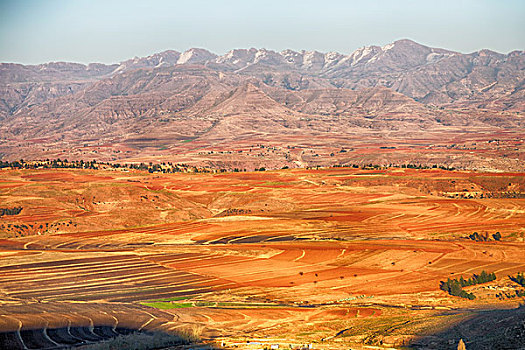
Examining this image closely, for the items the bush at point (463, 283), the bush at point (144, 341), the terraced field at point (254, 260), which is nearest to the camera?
the bush at point (144, 341)

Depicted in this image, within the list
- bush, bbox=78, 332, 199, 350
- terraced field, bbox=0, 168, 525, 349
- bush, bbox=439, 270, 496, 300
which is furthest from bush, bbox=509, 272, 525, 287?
bush, bbox=78, 332, 199, 350

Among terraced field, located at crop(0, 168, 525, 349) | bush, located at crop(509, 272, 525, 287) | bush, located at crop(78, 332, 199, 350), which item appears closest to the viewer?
bush, located at crop(78, 332, 199, 350)

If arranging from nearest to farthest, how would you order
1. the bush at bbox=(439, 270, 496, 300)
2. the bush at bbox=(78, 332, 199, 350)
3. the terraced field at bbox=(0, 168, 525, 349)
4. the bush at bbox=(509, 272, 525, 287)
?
1. the bush at bbox=(78, 332, 199, 350)
2. the terraced field at bbox=(0, 168, 525, 349)
3. the bush at bbox=(439, 270, 496, 300)
4. the bush at bbox=(509, 272, 525, 287)

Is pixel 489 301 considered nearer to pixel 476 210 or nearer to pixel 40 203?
pixel 476 210

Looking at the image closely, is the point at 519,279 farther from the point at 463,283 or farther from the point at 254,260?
the point at 254,260

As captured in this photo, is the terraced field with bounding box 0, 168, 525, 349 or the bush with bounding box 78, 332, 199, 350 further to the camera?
the terraced field with bounding box 0, 168, 525, 349

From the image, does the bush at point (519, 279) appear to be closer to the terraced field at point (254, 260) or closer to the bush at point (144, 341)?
the terraced field at point (254, 260)

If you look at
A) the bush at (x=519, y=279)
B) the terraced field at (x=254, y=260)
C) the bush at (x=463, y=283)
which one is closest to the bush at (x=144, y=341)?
the terraced field at (x=254, y=260)

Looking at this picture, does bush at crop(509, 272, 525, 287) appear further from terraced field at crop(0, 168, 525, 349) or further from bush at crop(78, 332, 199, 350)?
bush at crop(78, 332, 199, 350)

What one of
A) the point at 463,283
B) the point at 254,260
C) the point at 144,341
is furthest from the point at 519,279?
the point at 144,341
